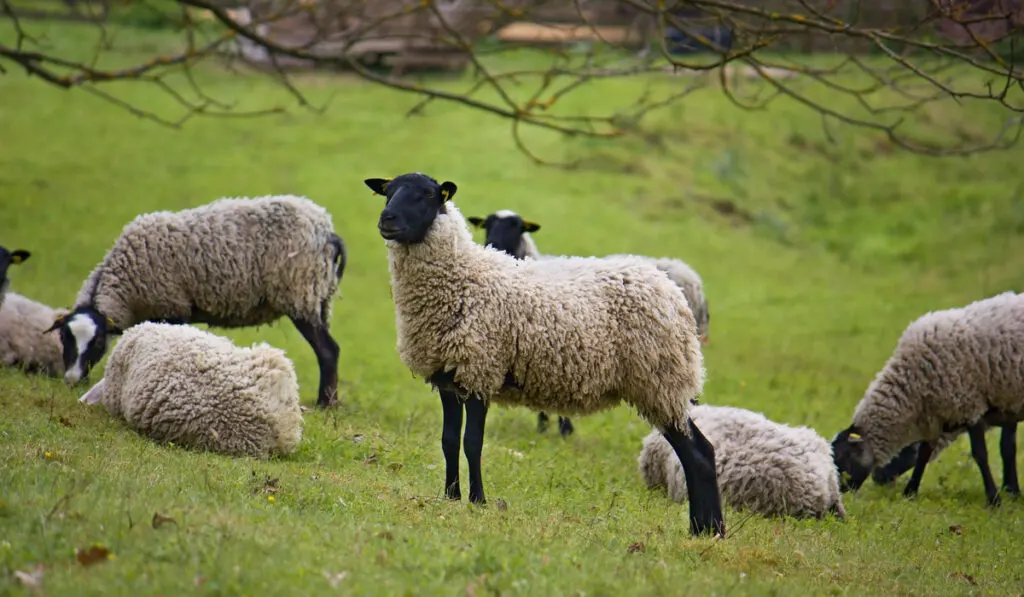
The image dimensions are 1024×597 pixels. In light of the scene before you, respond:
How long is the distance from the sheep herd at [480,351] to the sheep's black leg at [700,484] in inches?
0.6

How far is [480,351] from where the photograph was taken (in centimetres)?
700

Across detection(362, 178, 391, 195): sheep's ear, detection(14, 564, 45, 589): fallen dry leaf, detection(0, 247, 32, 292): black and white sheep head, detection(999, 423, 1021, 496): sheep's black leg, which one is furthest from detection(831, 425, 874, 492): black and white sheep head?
detection(0, 247, 32, 292): black and white sheep head

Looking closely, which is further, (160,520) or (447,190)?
(447,190)

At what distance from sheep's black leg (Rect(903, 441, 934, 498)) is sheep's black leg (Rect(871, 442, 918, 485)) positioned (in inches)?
16.4

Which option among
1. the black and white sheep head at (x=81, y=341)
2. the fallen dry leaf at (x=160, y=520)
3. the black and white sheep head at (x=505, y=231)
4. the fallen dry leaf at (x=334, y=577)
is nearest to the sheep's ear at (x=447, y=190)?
the fallen dry leaf at (x=160, y=520)

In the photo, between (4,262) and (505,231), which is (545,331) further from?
(4,262)

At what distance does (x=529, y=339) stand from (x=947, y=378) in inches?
221

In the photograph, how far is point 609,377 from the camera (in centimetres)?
715

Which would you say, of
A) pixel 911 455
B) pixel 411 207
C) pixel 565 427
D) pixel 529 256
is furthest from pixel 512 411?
pixel 411 207

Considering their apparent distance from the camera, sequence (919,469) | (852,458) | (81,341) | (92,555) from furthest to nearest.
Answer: (919,469) < (852,458) < (81,341) < (92,555)

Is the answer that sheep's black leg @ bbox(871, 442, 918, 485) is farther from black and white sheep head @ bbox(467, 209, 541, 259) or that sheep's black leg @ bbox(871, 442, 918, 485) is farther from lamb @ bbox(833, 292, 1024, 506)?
black and white sheep head @ bbox(467, 209, 541, 259)

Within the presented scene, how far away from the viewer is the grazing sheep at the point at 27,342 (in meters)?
11.6

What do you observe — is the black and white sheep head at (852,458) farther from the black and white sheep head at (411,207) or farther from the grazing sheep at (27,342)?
the grazing sheep at (27,342)

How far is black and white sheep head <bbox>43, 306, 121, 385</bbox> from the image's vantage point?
10.2 metres
